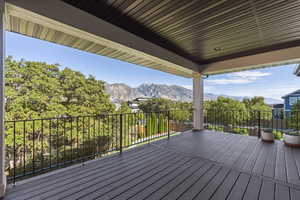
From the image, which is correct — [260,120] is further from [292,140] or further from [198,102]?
[198,102]

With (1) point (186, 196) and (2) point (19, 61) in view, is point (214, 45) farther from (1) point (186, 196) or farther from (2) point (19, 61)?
(2) point (19, 61)

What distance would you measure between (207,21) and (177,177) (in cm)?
275

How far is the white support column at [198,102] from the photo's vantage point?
5402mm

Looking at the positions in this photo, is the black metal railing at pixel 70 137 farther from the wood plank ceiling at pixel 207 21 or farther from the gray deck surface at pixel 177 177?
the wood plank ceiling at pixel 207 21

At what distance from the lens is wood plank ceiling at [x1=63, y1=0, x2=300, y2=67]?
2162mm

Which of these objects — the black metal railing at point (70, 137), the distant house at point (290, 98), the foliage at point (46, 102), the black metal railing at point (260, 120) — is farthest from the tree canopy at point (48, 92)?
the distant house at point (290, 98)

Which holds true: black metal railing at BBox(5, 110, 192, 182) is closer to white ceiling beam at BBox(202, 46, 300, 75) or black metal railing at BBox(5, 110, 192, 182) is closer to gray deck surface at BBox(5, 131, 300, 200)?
gray deck surface at BBox(5, 131, 300, 200)

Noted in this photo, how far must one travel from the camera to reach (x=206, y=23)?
8.69 ft

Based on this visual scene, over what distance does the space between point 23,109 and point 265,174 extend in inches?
370

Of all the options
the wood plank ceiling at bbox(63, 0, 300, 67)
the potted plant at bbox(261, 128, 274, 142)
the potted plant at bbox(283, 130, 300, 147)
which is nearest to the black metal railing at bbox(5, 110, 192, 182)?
the wood plank ceiling at bbox(63, 0, 300, 67)

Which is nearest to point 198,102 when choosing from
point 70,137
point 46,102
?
point 70,137

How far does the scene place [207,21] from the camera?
2.58 meters

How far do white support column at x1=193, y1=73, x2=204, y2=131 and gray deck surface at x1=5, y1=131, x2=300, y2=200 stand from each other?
2.28 m

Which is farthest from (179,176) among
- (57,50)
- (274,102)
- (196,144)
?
(274,102)
